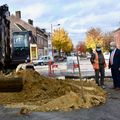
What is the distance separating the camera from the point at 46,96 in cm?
1413

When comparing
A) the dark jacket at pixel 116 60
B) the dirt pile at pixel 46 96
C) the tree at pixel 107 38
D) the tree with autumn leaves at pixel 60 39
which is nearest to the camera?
the dirt pile at pixel 46 96

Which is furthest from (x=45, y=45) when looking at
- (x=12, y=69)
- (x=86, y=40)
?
(x=12, y=69)

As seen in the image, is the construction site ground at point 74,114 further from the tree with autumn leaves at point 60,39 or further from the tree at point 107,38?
the tree at point 107,38

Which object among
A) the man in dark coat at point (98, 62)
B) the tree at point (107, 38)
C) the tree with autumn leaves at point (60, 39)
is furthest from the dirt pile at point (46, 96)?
the tree at point (107, 38)

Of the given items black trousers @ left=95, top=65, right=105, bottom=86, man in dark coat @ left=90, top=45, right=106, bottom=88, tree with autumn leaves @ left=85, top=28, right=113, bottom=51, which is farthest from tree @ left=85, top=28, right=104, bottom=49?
man in dark coat @ left=90, top=45, right=106, bottom=88

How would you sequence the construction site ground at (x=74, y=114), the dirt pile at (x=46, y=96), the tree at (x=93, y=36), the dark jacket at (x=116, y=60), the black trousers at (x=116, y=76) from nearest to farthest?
the construction site ground at (x=74, y=114), the dirt pile at (x=46, y=96), the dark jacket at (x=116, y=60), the black trousers at (x=116, y=76), the tree at (x=93, y=36)

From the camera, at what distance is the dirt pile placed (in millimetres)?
12931

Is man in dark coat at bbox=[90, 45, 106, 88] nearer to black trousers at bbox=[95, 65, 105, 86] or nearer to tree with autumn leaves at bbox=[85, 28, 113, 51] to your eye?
black trousers at bbox=[95, 65, 105, 86]

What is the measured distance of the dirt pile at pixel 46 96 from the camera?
1293 centimetres

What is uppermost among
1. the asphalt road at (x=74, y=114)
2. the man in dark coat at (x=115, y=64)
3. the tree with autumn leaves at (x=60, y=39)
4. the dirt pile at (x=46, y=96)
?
the tree with autumn leaves at (x=60, y=39)

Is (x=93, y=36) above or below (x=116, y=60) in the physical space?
above

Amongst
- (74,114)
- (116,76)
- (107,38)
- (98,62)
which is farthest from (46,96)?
(107,38)

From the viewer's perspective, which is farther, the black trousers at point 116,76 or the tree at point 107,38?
the tree at point 107,38

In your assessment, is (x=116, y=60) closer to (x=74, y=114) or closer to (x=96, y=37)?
(x=74, y=114)
